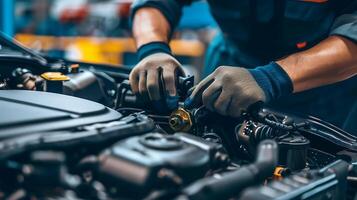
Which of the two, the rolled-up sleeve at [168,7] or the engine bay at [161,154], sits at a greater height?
the rolled-up sleeve at [168,7]

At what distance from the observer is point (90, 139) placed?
81 cm

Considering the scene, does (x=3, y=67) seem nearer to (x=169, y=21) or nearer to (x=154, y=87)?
(x=154, y=87)

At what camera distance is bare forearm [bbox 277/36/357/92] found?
53.1 inches

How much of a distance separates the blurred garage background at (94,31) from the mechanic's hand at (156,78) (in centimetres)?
248

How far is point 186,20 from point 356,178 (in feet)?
11.0

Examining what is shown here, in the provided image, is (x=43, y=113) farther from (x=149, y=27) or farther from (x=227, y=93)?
(x=149, y=27)

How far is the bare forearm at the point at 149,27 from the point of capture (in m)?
1.71

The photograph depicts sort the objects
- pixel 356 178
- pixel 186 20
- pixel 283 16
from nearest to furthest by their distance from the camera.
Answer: pixel 356 178, pixel 283 16, pixel 186 20

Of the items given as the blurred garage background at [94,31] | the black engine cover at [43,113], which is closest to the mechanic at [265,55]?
the black engine cover at [43,113]

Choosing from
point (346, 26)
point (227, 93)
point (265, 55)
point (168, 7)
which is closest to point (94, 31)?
point (168, 7)

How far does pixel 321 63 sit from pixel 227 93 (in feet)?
1.22

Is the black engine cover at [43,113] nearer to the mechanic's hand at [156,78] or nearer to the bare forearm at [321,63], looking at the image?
the mechanic's hand at [156,78]

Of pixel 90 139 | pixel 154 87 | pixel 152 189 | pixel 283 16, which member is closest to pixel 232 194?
pixel 152 189

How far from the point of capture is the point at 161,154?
77 cm
